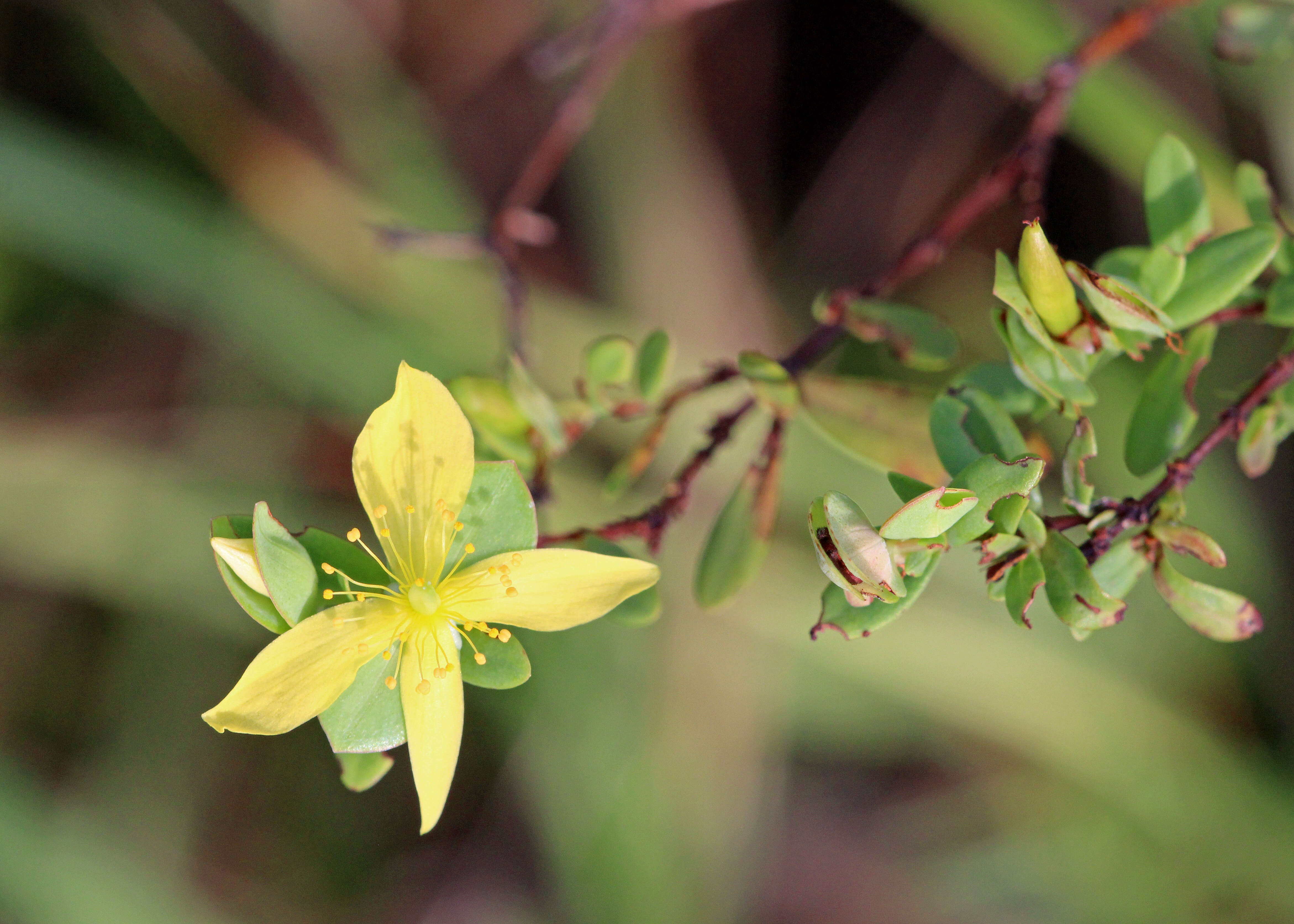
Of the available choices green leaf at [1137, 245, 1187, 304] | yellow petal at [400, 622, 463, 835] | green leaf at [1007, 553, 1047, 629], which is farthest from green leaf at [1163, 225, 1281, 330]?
yellow petal at [400, 622, 463, 835]

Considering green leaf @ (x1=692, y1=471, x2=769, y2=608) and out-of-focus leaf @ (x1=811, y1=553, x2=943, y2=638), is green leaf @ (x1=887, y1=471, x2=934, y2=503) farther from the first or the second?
green leaf @ (x1=692, y1=471, x2=769, y2=608)

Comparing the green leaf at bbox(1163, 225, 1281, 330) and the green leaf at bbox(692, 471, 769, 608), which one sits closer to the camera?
the green leaf at bbox(1163, 225, 1281, 330)

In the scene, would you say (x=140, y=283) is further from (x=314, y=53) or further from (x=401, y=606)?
(x=401, y=606)

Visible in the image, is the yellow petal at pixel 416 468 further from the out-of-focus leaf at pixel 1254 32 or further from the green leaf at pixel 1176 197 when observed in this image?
the out-of-focus leaf at pixel 1254 32

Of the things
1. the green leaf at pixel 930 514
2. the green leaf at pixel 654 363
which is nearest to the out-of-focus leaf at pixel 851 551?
the green leaf at pixel 930 514

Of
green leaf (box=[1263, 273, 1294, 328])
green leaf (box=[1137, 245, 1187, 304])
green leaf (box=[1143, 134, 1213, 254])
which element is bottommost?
green leaf (box=[1137, 245, 1187, 304])

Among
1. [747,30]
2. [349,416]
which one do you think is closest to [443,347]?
[349,416]
